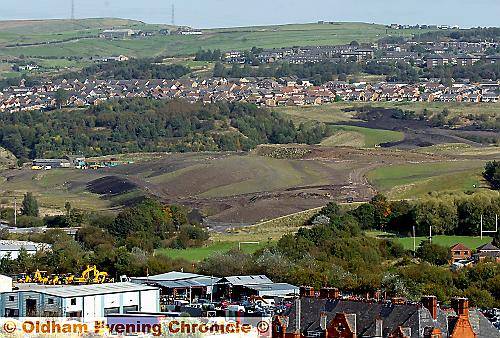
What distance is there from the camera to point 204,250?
7000 centimetres

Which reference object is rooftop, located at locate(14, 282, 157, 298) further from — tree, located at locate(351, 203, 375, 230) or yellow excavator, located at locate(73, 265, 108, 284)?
tree, located at locate(351, 203, 375, 230)

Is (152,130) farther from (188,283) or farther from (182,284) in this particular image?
(182,284)

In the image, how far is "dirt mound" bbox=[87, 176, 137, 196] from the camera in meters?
99.2

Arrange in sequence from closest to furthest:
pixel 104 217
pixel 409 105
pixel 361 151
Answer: pixel 104 217, pixel 361 151, pixel 409 105

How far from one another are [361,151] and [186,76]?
80.2m

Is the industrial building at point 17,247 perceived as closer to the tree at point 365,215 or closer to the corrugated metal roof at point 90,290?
the tree at point 365,215

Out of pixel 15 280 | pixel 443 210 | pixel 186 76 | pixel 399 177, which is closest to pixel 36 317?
pixel 15 280

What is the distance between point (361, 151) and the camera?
115812 mm

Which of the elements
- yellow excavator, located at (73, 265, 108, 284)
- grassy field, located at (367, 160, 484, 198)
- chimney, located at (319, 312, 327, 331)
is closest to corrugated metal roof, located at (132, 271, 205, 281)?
yellow excavator, located at (73, 265, 108, 284)

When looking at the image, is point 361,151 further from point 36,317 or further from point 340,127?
A: point 36,317

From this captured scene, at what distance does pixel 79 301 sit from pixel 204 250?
30.0 m

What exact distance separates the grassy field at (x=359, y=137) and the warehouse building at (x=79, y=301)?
85339mm

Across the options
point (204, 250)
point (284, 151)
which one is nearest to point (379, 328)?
point (204, 250)

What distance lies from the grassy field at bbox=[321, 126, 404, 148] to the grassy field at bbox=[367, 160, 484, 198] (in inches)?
874
